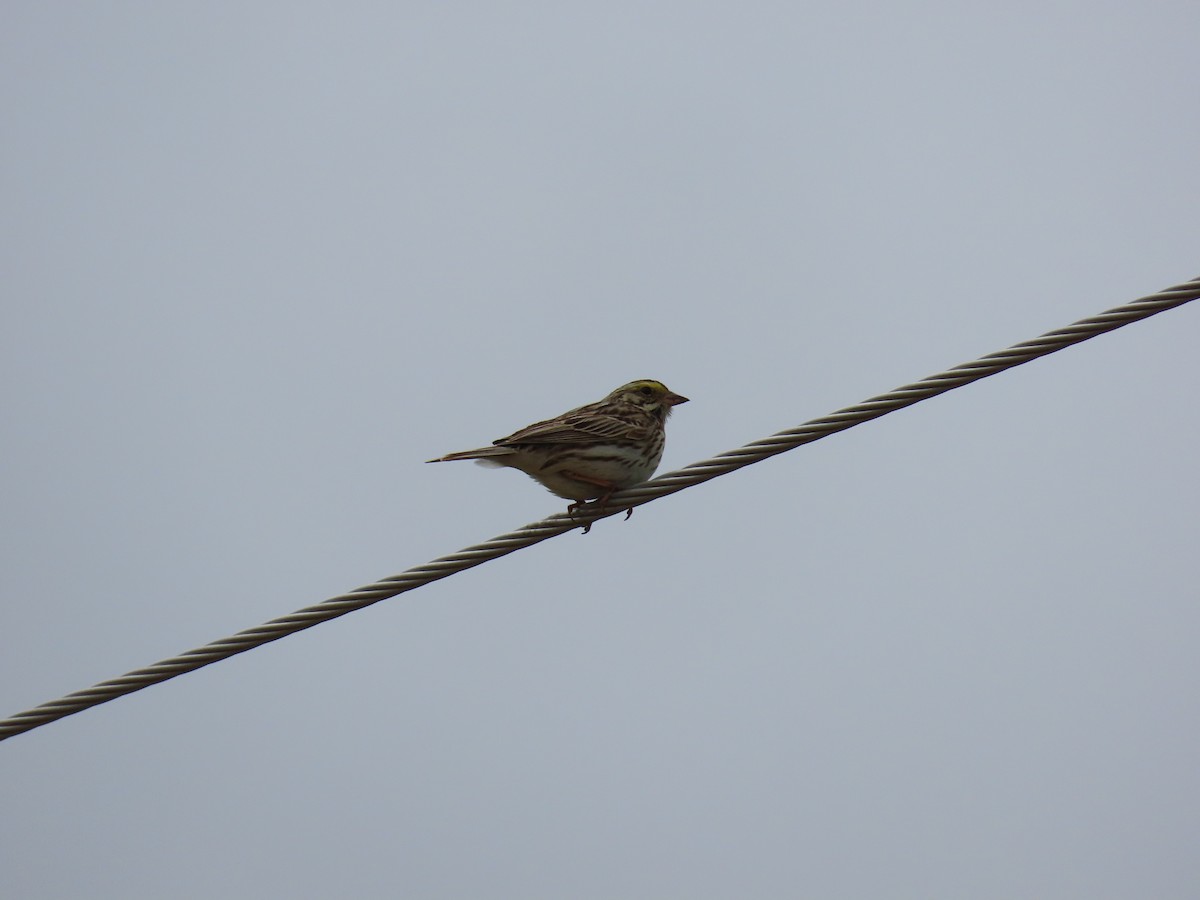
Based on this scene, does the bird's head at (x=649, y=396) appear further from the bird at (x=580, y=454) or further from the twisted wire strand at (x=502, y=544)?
the twisted wire strand at (x=502, y=544)

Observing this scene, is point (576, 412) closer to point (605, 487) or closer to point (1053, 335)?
point (605, 487)

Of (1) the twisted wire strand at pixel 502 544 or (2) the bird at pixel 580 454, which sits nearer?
(1) the twisted wire strand at pixel 502 544

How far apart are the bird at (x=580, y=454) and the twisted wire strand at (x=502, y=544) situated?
5.44ft

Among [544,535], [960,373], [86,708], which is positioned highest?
[960,373]

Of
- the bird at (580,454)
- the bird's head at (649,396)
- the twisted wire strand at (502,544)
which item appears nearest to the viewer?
the twisted wire strand at (502,544)

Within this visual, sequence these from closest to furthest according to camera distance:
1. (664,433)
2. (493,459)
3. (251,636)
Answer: (251,636), (493,459), (664,433)

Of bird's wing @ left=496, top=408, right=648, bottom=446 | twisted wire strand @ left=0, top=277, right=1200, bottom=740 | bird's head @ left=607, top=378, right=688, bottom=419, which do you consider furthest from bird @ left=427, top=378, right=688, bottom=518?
twisted wire strand @ left=0, top=277, right=1200, bottom=740

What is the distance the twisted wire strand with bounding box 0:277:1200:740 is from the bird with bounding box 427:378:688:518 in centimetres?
166

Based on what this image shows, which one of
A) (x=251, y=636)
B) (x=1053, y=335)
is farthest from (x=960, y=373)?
(x=251, y=636)

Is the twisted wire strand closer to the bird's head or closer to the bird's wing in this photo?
the bird's wing

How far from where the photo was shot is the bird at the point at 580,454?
8500mm

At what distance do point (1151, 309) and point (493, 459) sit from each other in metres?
3.88

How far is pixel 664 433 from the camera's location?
9.41 metres

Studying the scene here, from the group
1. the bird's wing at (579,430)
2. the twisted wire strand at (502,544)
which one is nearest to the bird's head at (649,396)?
the bird's wing at (579,430)
